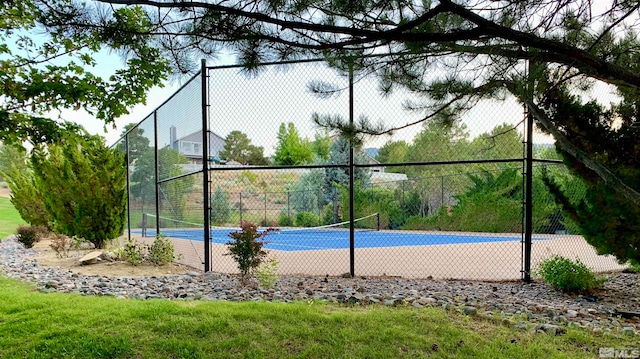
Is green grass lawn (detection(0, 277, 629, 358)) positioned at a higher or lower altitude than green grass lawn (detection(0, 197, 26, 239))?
higher

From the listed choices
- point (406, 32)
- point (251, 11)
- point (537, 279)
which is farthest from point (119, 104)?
point (537, 279)

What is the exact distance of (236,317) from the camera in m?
3.41

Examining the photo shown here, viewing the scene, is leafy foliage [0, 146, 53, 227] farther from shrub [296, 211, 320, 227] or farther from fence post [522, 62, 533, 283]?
fence post [522, 62, 533, 283]

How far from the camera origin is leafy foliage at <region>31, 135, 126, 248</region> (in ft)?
29.6

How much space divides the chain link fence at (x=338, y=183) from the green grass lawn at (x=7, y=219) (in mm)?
9029

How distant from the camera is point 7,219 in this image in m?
22.2

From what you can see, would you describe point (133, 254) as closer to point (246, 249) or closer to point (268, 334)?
point (246, 249)

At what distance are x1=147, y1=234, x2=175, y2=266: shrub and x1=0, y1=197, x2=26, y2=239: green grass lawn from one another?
11.6 meters

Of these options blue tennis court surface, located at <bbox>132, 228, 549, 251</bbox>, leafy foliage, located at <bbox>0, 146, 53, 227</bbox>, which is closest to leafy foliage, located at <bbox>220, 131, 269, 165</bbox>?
blue tennis court surface, located at <bbox>132, 228, 549, 251</bbox>

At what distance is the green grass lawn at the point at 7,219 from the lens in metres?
17.2

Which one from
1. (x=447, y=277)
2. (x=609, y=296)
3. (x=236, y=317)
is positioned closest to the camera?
(x=236, y=317)

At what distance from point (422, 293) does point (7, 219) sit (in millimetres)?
24177

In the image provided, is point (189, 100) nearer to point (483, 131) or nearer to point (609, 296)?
point (483, 131)

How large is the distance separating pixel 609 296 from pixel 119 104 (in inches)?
204
